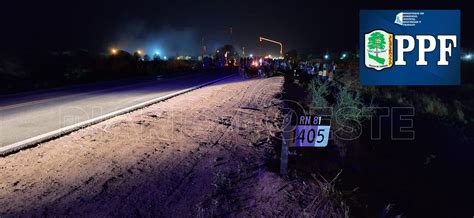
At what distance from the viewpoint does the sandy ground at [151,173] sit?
17.1ft

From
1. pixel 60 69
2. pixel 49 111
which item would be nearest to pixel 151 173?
pixel 49 111

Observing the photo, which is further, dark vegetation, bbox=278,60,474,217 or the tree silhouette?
the tree silhouette

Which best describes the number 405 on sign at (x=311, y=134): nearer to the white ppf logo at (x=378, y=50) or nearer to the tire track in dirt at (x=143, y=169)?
the tire track in dirt at (x=143, y=169)

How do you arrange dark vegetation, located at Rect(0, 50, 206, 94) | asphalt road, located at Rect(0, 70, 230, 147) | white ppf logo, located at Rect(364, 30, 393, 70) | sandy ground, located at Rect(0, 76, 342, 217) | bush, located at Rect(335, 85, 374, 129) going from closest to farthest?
sandy ground, located at Rect(0, 76, 342, 217), asphalt road, located at Rect(0, 70, 230, 147), bush, located at Rect(335, 85, 374, 129), white ppf logo, located at Rect(364, 30, 393, 70), dark vegetation, located at Rect(0, 50, 206, 94)

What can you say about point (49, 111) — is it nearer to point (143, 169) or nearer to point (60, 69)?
point (143, 169)

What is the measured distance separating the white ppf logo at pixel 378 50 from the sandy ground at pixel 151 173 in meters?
7.53

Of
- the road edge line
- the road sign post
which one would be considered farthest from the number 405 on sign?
the road edge line

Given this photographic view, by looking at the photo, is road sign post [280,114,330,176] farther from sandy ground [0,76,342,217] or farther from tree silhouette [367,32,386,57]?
tree silhouette [367,32,386,57]

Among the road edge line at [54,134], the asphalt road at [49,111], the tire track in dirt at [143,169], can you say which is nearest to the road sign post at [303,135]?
the tire track in dirt at [143,169]

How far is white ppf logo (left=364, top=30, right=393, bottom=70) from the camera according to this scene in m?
15.8

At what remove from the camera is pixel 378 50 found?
16328 mm

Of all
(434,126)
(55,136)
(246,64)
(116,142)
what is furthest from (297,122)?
(246,64)

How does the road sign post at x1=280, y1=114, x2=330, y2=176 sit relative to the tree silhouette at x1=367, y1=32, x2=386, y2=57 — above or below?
below

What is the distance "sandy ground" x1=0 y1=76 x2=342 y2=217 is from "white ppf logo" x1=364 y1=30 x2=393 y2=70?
753 cm
